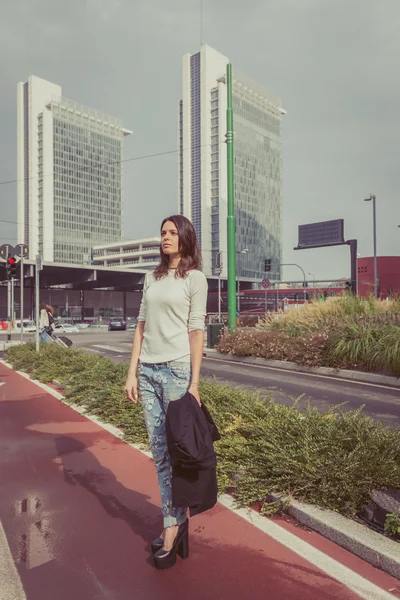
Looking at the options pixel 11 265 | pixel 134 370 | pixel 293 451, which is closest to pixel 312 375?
pixel 293 451

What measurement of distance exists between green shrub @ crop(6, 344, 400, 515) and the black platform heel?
0.84 metres

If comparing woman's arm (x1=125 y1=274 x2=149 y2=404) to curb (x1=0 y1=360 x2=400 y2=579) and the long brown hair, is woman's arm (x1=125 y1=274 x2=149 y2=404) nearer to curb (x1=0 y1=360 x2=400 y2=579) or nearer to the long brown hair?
the long brown hair

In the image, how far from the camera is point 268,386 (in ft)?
31.5

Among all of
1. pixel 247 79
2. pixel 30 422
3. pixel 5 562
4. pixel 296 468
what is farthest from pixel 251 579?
pixel 247 79

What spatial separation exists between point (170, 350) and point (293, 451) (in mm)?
1793

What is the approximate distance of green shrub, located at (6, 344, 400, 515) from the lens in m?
3.53

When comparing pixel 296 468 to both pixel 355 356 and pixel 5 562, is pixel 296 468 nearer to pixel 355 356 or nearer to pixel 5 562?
pixel 5 562

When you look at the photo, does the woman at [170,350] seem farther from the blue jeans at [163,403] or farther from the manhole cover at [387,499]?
the manhole cover at [387,499]

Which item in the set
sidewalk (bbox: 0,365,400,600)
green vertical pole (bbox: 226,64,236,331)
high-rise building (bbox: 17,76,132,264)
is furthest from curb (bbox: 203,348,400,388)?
high-rise building (bbox: 17,76,132,264)

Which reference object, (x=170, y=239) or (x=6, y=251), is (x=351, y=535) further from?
(x=6, y=251)

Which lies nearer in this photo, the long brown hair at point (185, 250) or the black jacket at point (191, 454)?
the black jacket at point (191, 454)

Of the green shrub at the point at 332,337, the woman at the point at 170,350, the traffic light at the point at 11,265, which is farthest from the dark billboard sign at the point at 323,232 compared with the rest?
the woman at the point at 170,350

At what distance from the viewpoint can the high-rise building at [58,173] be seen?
5886 inches

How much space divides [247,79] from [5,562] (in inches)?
6546
